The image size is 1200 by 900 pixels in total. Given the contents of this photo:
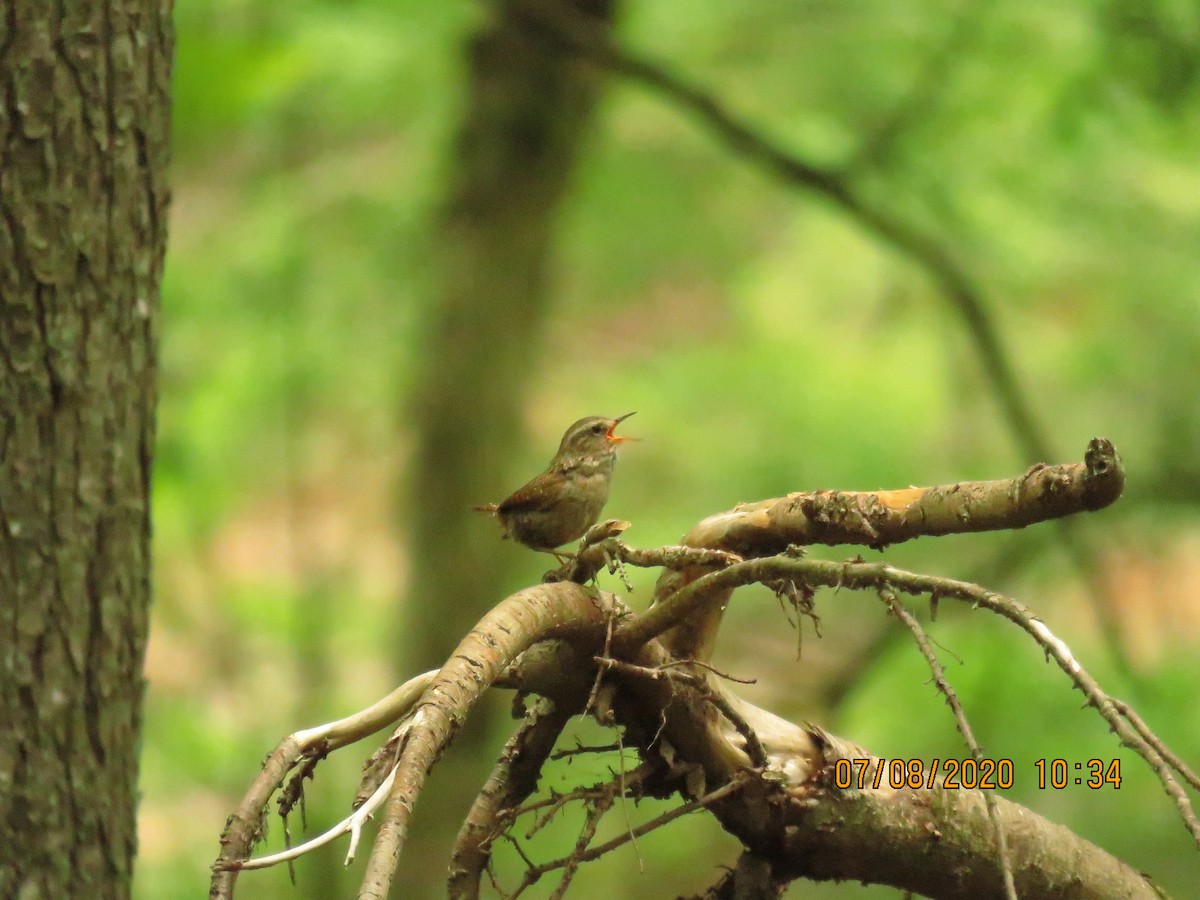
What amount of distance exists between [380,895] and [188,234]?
324 inches

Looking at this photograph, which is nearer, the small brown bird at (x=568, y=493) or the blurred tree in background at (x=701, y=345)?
the small brown bird at (x=568, y=493)

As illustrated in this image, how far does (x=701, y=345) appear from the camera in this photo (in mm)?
9430

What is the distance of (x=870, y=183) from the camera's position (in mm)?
6738

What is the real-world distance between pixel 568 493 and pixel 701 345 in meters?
6.12

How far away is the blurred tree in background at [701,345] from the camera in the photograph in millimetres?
5758

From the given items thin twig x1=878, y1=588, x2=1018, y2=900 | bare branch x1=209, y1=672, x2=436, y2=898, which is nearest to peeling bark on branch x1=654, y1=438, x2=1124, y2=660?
thin twig x1=878, y1=588, x2=1018, y2=900

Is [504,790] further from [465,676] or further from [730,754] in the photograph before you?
[465,676]

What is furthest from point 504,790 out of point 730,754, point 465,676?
point 465,676

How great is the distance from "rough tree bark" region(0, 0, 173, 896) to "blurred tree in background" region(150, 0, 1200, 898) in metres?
2.60

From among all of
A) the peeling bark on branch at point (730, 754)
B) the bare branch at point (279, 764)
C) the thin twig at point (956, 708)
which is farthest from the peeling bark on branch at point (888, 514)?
the bare branch at point (279, 764)

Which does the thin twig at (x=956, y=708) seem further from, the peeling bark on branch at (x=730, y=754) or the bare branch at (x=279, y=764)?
the bare branch at (x=279, y=764)

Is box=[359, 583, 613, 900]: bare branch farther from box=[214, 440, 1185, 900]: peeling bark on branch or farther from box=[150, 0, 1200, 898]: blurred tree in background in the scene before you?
box=[150, 0, 1200, 898]: blurred tree in background

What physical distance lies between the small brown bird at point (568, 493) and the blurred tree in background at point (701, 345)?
2.43m

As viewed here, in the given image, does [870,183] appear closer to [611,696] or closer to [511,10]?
[511,10]
